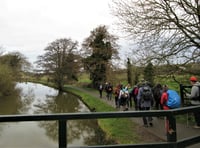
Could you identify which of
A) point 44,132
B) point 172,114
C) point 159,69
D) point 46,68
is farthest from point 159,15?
point 46,68

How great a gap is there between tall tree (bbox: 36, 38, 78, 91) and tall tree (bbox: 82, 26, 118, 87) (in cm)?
608

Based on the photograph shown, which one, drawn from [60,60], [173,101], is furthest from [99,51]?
[173,101]

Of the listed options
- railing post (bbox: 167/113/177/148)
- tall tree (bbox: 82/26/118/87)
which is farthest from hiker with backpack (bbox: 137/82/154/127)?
tall tree (bbox: 82/26/118/87)

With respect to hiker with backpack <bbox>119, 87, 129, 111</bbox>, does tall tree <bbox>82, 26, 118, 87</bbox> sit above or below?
above

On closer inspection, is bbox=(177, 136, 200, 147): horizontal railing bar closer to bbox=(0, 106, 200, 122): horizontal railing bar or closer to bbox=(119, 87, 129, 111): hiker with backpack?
bbox=(0, 106, 200, 122): horizontal railing bar

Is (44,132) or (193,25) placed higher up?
(193,25)

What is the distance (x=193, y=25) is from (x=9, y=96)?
40.8 m

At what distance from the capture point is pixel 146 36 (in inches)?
499

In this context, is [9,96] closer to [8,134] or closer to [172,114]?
[8,134]

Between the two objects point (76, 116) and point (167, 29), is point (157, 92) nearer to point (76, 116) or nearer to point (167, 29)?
point (167, 29)

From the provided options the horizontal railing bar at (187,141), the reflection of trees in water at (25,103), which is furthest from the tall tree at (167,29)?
the reflection of trees in water at (25,103)

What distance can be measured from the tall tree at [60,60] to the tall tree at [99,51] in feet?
19.9

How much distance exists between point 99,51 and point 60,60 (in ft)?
40.9

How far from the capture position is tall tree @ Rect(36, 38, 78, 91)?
6109 centimetres
